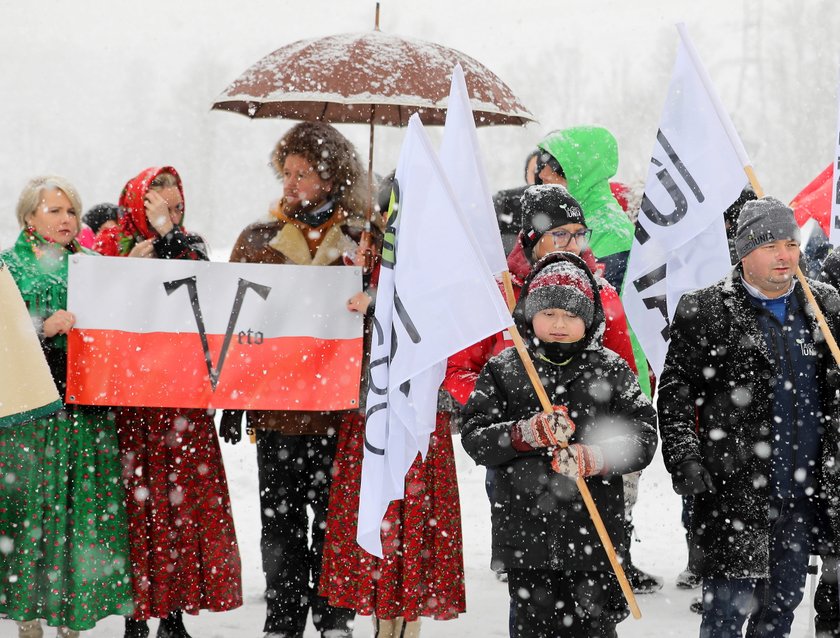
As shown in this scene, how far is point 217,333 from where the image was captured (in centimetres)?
489

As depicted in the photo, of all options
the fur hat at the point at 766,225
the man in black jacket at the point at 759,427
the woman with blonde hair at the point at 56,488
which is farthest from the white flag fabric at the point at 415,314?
the woman with blonde hair at the point at 56,488

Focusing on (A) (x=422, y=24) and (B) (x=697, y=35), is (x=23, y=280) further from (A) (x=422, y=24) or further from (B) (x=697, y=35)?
(A) (x=422, y=24)

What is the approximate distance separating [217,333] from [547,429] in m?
1.87

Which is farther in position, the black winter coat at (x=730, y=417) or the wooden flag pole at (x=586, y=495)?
the black winter coat at (x=730, y=417)

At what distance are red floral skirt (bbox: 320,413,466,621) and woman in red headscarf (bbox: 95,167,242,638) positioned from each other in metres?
0.51

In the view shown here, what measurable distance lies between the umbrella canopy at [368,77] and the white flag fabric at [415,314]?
0.68 metres

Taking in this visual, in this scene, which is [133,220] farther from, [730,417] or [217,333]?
[730,417]

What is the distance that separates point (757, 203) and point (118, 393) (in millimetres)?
2740

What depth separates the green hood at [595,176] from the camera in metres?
5.22

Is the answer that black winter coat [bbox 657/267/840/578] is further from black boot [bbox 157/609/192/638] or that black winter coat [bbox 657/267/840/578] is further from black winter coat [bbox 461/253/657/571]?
black boot [bbox 157/609/192/638]

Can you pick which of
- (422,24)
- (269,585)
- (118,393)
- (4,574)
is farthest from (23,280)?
(422,24)

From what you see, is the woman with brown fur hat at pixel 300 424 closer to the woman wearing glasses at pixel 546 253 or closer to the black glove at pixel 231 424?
the black glove at pixel 231 424

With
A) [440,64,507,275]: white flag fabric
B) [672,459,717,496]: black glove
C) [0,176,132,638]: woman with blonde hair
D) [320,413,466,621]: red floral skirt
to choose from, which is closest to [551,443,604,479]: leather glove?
[672,459,717,496]: black glove

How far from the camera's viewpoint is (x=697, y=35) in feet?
139
